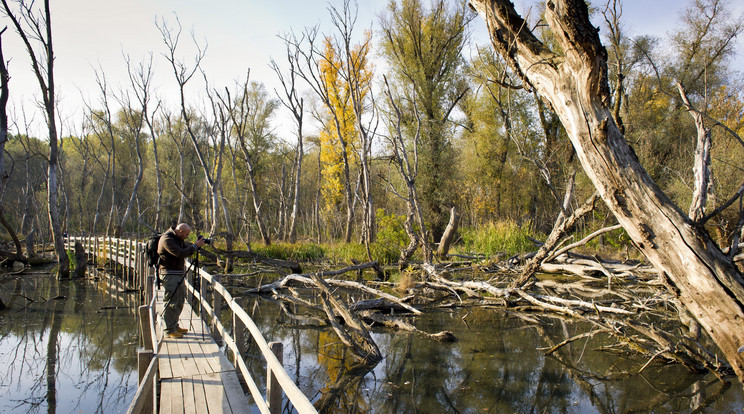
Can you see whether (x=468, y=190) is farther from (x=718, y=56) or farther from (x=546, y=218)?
(x=718, y=56)

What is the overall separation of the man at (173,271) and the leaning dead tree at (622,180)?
505cm

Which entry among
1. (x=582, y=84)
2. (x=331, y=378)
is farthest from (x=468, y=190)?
(x=582, y=84)

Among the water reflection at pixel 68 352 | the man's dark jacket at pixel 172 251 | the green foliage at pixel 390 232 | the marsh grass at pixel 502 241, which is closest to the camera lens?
the water reflection at pixel 68 352

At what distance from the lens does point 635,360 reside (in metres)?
6.61

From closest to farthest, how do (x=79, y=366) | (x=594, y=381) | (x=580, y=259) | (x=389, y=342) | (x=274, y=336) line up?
1. (x=594, y=381)
2. (x=79, y=366)
3. (x=389, y=342)
4. (x=274, y=336)
5. (x=580, y=259)

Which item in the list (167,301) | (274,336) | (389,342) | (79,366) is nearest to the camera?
(167,301)

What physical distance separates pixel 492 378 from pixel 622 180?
354 cm

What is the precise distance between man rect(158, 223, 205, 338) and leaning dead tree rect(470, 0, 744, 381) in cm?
505

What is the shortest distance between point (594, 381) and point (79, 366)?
7.59 metres

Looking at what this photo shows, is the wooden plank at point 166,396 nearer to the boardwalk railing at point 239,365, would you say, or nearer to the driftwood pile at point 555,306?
the boardwalk railing at point 239,365

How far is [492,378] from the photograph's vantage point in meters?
6.03

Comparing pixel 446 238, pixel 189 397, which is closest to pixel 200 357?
pixel 189 397

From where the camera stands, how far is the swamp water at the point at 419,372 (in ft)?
17.3

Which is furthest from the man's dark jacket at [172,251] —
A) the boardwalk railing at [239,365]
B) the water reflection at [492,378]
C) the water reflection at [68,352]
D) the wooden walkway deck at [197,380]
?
the water reflection at [492,378]
